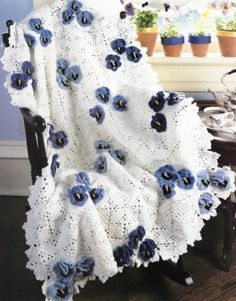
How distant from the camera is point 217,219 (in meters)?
2.43

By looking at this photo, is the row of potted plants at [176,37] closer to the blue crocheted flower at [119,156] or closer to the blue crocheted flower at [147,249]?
the blue crocheted flower at [119,156]

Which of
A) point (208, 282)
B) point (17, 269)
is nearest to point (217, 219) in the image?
point (208, 282)

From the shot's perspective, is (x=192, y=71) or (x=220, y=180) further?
(x=192, y=71)

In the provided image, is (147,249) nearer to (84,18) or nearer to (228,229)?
(228,229)

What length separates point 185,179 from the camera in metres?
1.63

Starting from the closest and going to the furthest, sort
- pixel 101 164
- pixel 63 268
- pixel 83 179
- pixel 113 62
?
pixel 63 268, pixel 83 179, pixel 101 164, pixel 113 62

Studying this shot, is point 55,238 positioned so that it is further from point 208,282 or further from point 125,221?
point 208,282

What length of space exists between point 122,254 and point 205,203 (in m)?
0.36

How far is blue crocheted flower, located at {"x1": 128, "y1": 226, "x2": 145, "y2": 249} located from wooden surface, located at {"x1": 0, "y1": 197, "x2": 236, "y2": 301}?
1.33 feet

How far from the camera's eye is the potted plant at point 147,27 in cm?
228

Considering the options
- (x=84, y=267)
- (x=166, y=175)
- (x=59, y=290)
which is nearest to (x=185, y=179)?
(x=166, y=175)

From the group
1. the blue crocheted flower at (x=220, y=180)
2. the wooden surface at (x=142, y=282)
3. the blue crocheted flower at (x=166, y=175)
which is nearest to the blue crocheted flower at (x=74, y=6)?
the blue crocheted flower at (x=166, y=175)

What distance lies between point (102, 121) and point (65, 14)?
45 centimetres

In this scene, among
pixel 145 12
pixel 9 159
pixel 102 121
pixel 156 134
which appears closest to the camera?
pixel 156 134
